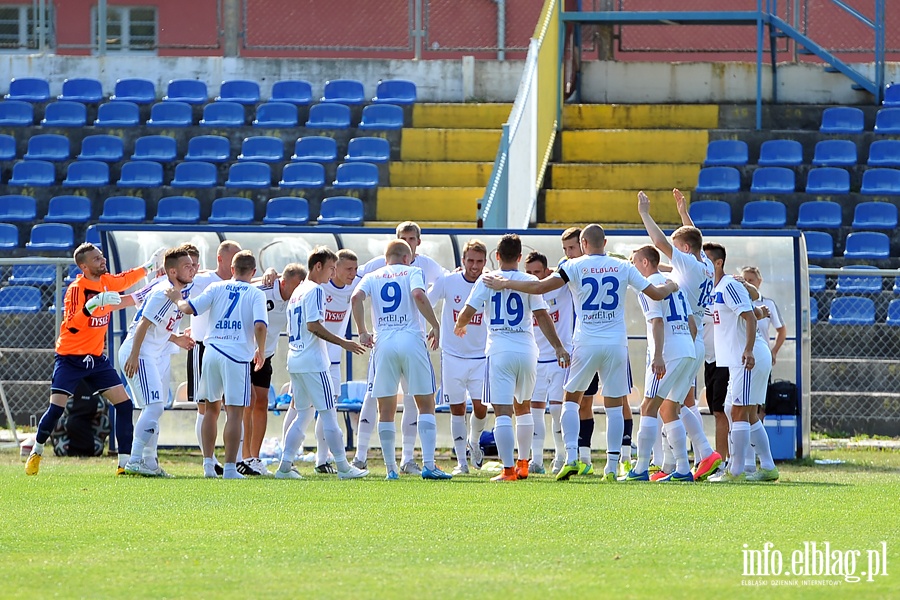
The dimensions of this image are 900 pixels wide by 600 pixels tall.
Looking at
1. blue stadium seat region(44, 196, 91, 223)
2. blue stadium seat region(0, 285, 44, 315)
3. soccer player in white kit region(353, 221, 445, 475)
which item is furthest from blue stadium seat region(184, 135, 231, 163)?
soccer player in white kit region(353, 221, 445, 475)

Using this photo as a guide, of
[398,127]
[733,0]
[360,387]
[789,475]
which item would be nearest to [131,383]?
[360,387]

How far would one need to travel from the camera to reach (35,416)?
1680cm

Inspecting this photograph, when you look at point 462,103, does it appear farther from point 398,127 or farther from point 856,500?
point 856,500

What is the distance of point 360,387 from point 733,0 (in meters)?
13.1

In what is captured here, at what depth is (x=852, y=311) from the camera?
1734 cm

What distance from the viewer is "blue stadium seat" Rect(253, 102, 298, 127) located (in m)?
21.8

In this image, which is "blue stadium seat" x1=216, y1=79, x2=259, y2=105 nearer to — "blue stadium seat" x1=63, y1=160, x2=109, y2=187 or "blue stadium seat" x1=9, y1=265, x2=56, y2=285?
"blue stadium seat" x1=63, y1=160, x2=109, y2=187

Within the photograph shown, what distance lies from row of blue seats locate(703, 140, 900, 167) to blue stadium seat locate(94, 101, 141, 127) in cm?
896

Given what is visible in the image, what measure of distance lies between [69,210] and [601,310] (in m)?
11.7

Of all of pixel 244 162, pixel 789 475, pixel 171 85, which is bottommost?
pixel 789 475

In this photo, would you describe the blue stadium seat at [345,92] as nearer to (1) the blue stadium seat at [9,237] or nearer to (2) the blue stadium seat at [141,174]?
(2) the blue stadium seat at [141,174]

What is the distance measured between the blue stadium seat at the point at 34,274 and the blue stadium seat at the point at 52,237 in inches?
14.5

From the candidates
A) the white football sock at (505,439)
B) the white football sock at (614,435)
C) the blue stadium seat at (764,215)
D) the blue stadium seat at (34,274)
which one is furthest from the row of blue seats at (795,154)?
the white football sock at (505,439)

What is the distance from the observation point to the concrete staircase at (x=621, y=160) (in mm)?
19156
